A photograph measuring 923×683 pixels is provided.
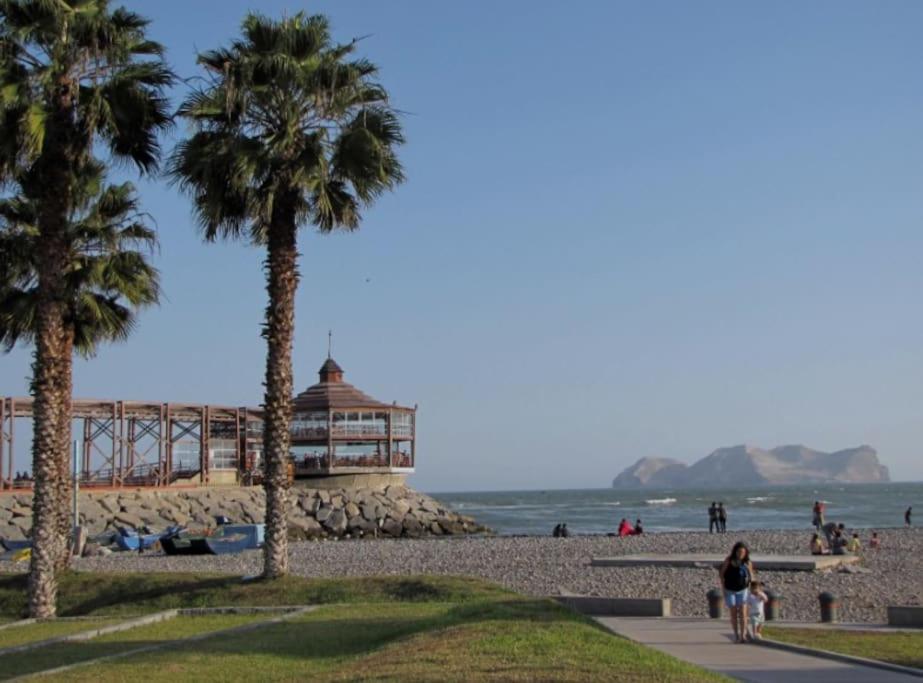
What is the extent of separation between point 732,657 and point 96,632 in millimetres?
8569

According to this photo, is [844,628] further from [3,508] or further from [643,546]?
[3,508]

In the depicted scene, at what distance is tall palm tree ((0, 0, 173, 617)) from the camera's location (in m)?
20.4

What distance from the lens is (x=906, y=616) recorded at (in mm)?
17578

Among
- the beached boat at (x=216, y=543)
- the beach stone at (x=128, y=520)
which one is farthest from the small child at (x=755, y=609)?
the beach stone at (x=128, y=520)

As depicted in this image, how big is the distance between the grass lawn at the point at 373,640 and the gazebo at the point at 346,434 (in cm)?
4084

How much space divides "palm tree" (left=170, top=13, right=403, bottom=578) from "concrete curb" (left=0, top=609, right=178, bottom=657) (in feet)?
10.9

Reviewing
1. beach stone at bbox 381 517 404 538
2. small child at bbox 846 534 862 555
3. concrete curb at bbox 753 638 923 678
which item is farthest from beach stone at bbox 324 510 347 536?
concrete curb at bbox 753 638 923 678

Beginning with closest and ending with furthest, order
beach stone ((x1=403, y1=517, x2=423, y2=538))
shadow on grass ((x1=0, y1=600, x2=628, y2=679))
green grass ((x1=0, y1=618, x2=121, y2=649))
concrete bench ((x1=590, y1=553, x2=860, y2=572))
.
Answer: shadow on grass ((x1=0, y1=600, x2=628, y2=679)), green grass ((x1=0, y1=618, x2=121, y2=649)), concrete bench ((x1=590, y1=553, x2=860, y2=572)), beach stone ((x1=403, y1=517, x2=423, y2=538))

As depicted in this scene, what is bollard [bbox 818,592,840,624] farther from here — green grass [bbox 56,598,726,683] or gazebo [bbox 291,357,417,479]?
gazebo [bbox 291,357,417,479]

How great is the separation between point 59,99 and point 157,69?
6.49ft

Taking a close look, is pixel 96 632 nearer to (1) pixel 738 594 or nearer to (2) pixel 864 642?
(1) pixel 738 594

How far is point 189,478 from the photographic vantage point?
2420 inches

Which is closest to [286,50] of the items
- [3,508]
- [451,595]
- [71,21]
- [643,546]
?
[71,21]

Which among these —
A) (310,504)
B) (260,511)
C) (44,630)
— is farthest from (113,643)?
(310,504)
